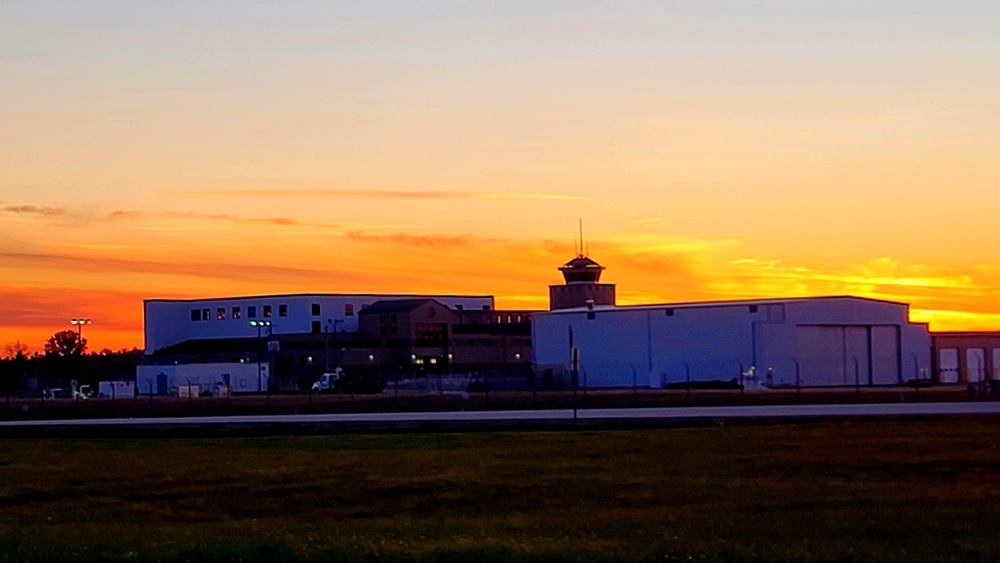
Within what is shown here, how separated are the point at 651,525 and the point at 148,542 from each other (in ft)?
24.7

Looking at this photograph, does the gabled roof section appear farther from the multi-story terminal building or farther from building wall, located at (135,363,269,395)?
building wall, located at (135,363,269,395)

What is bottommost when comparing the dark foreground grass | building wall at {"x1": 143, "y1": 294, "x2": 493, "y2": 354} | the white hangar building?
the dark foreground grass

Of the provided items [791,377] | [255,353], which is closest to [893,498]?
[791,377]

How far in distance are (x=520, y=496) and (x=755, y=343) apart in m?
72.0

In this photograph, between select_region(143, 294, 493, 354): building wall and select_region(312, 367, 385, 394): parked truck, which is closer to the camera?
select_region(312, 367, 385, 394): parked truck

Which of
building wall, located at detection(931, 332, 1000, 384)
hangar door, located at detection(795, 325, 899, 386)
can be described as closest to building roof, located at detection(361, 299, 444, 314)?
hangar door, located at detection(795, 325, 899, 386)

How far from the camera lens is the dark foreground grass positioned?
19.6m

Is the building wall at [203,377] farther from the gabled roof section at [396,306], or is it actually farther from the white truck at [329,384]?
the gabled roof section at [396,306]

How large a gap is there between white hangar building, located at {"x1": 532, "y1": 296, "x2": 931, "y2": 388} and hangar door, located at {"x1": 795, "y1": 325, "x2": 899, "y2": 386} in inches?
2.7

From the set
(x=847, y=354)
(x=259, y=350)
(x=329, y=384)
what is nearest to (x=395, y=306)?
(x=259, y=350)

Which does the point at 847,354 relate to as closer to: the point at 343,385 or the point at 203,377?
the point at 343,385

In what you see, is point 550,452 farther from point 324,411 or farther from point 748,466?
point 324,411

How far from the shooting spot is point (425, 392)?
332 ft

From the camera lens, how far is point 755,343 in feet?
325
